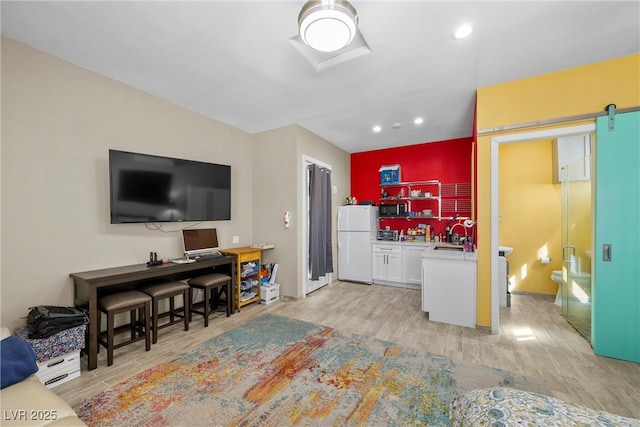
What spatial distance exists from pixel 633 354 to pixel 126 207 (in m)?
5.02

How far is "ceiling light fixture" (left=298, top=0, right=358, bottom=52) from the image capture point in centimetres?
150

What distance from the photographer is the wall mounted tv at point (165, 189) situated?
260 centimetres

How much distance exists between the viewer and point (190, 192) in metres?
3.25

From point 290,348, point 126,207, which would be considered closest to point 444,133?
point 290,348

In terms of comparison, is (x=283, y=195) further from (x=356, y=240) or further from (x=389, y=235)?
(x=389, y=235)

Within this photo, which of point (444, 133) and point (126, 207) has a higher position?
point (444, 133)

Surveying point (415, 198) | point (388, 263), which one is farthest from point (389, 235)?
point (415, 198)

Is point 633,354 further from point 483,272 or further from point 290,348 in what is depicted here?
point 290,348

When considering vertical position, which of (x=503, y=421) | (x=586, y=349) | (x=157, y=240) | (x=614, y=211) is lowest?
(x=586, y=349)

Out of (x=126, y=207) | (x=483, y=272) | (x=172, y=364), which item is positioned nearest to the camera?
(x=172, y=364)

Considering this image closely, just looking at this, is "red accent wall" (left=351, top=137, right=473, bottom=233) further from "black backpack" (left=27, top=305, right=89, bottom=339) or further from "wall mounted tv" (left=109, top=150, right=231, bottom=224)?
"black backpack" (left=27, top=305, right=89, bottom=339)

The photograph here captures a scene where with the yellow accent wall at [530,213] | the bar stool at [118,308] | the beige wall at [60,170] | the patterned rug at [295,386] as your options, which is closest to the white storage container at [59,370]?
the bar stool at [118,308]

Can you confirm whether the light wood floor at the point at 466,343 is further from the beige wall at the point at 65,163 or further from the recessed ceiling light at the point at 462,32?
the recessed ceiling light at the point at 462,32

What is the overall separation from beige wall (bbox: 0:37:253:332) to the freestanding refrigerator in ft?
10.4
